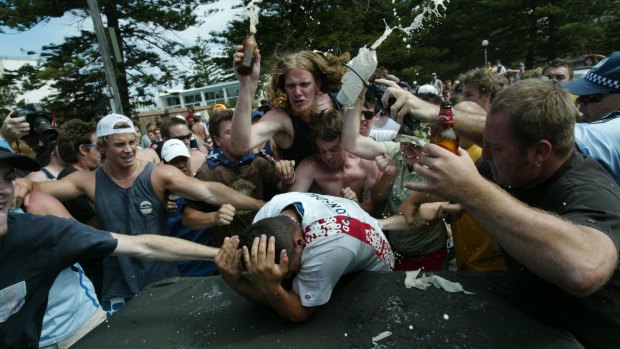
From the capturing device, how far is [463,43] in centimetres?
3048

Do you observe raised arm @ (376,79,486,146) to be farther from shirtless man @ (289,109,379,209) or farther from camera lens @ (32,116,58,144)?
camera lens @ (32,116,58,144)

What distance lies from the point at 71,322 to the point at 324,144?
1890 mm

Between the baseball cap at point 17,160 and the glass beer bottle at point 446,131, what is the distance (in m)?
1.77

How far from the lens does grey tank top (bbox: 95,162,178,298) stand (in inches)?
112

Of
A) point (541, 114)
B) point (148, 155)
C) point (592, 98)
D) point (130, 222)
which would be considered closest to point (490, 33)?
point (148, 155)

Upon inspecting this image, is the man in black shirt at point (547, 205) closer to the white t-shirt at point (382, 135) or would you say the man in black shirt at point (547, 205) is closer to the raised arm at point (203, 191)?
the raised arm at point (203, 191)

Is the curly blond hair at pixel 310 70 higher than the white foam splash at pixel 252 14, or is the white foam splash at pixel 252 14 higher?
the white foam splash at pixel 252 14

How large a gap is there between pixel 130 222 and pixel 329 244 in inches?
70.3

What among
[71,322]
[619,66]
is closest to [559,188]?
[619,66]

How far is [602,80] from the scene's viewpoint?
92.8 inches

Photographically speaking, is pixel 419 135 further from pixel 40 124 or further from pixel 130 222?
pixel 40 124

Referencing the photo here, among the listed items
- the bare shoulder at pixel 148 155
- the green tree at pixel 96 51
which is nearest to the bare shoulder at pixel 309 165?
the bare shoulder at pixel 148 155

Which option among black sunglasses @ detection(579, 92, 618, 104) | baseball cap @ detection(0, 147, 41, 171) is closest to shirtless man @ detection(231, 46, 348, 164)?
baseball cap @ detection(0, 147, 41, 171)

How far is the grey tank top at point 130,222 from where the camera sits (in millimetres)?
2844
